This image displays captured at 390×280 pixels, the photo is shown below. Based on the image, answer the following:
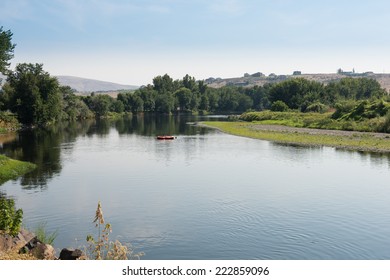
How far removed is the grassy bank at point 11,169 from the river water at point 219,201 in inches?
58.5

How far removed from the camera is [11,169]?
5384cm

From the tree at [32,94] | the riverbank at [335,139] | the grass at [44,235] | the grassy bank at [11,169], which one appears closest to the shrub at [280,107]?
the riverbank at [335,139]

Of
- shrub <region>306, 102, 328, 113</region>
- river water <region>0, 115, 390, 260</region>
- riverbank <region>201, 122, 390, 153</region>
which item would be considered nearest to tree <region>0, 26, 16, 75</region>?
river water <region>0, 115, 390, 260</region>

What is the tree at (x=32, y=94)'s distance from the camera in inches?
5344

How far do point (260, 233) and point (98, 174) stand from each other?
28.2 metres

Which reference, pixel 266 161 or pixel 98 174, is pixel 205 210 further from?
pixel 266 161

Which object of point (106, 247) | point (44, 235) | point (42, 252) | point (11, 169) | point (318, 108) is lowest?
point (44, 235)

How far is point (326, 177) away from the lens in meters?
51.2

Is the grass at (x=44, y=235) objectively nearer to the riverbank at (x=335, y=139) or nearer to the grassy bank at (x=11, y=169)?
the grassy bank at (x=11, y=169)

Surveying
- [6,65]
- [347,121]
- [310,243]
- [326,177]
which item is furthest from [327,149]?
[6,65]

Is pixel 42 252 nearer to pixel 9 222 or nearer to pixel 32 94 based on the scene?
pixel 9 222

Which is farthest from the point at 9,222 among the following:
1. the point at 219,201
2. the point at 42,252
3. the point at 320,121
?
the point at 320,121

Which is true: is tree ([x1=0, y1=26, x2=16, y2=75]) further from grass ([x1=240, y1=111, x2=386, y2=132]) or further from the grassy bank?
grass ([x1=240, y1=111, x2=386, y2=132])

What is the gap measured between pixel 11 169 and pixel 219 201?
26.9 meters
